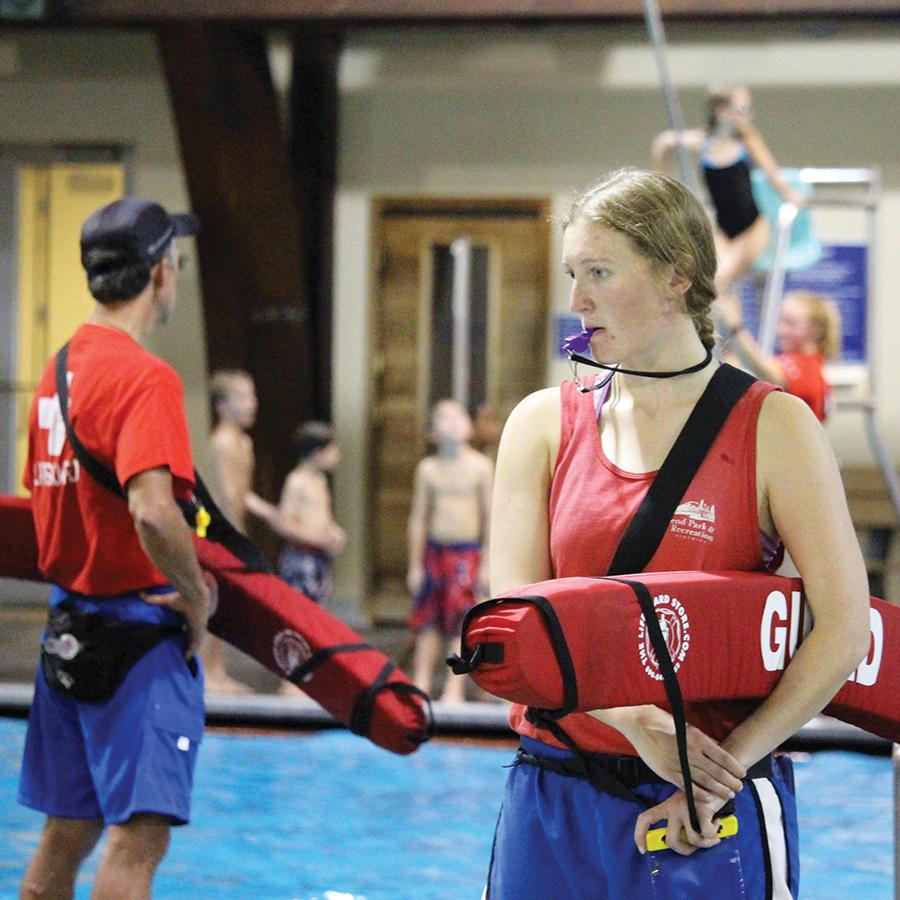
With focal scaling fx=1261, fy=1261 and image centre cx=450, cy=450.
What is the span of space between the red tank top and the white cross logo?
1.10 m

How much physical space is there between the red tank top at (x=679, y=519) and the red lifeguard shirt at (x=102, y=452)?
2.97 ft

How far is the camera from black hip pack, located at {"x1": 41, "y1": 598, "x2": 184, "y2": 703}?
2242 millimetres

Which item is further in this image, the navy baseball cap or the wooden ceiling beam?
the wooden ceiling beam

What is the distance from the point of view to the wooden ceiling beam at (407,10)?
23.6 feet

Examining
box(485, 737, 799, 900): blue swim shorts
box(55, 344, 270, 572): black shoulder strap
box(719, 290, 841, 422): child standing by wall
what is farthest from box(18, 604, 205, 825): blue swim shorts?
box(719, 290, 841, 422): child standing by wall

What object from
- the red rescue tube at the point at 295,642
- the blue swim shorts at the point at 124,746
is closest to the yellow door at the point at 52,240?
the red rescue tube at the point at 295,642

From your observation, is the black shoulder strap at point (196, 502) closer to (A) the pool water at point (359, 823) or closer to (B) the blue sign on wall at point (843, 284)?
(A) the pool water at point (359, 823)

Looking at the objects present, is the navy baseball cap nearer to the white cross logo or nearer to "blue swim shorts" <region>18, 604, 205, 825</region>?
the white cross logo

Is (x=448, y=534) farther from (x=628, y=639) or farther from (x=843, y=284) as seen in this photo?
(x=628, y=639)

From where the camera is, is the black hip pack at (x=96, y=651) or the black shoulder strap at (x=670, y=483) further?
the black hip pack at (x=96, y=651)

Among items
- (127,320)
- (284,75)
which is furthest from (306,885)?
(284,75)

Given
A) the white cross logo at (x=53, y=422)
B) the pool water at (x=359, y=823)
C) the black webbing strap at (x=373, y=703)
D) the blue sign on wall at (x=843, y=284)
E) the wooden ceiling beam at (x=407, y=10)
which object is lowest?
the pool water at (x=359, y=823)

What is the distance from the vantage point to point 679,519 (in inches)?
57.8

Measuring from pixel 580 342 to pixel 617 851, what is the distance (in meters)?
0.60
